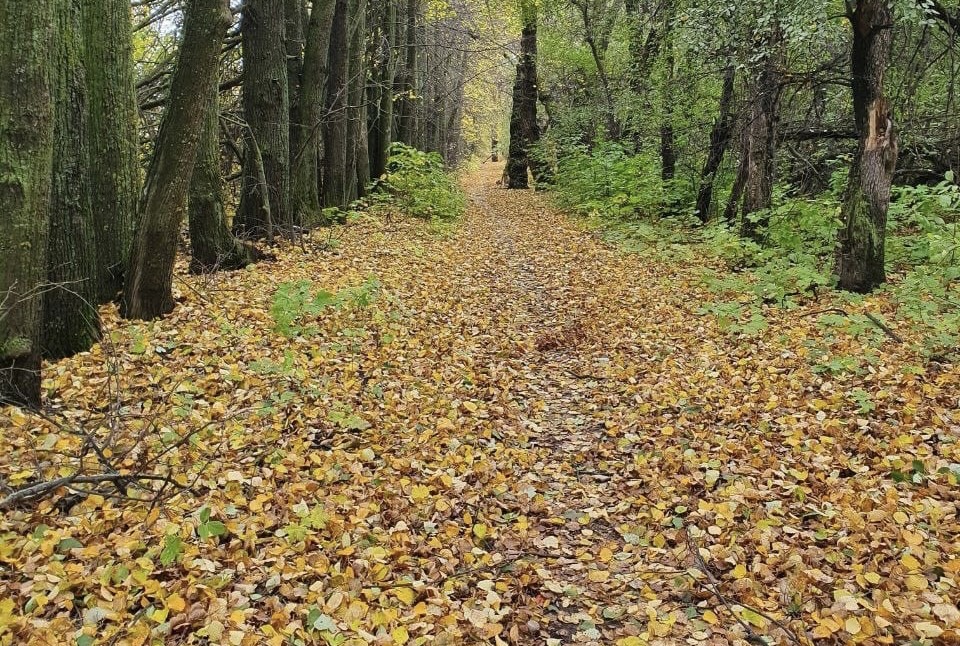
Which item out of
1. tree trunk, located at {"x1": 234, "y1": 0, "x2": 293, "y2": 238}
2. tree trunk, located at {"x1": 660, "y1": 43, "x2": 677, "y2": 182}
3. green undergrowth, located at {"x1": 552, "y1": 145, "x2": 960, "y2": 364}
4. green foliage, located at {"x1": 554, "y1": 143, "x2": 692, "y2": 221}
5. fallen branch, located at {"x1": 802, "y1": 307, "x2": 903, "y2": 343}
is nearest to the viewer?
fallen branch, located at {"x1": 802, "y1": 307, "x2": 903, "y2": 343}

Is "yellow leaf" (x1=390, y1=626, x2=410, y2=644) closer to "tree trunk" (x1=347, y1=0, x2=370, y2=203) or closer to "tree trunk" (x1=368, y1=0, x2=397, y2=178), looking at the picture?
"tree trunk" (x1=347, y1=0, x2=370, y2=203)

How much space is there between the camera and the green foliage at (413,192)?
15.7 m

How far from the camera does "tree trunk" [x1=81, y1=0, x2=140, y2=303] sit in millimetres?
5867

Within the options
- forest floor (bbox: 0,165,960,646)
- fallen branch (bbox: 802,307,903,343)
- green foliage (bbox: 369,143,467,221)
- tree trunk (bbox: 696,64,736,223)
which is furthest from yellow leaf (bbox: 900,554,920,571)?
green foliage (bbox: 369,143,467,221)

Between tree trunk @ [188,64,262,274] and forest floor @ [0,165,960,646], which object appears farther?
tree trunk @ [188,64,262,274]

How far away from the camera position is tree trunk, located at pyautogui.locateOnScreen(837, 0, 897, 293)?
7148mm

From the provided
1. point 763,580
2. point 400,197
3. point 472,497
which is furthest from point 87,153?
point 400,197

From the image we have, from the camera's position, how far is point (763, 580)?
3.41m

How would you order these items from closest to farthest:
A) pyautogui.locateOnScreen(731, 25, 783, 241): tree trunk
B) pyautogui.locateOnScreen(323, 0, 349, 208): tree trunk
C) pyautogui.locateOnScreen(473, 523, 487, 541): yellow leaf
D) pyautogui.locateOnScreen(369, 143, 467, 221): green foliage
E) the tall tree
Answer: pyautogui.locateOnScreen(473, 523, 487, 541): yellow leaf
the tall tree
pyautogui.locateOnScreen(731, 25, 783, 241): tree trunk
pyautogui.locateOnScreen(323, 0, 349, 208): tree trunk
pyautogui.locateOnScreen(369, 143, 467, 221): green foliage

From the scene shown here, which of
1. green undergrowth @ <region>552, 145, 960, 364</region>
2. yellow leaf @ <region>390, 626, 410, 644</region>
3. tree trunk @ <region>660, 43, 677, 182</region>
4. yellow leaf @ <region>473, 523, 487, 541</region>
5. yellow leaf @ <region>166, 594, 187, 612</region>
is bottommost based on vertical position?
yellow leaf @ <region>390, 626, 410, 644</region>

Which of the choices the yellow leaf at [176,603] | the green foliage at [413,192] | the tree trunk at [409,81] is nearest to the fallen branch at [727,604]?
the yellow leaf at [176,603]

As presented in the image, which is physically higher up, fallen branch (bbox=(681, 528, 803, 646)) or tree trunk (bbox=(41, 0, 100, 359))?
tree trunk (bbox=(41, 0, 100, 359))

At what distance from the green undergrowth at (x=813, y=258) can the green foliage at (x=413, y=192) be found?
4.16 metres

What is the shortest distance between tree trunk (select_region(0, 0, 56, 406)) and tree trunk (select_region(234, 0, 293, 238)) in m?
5.23
